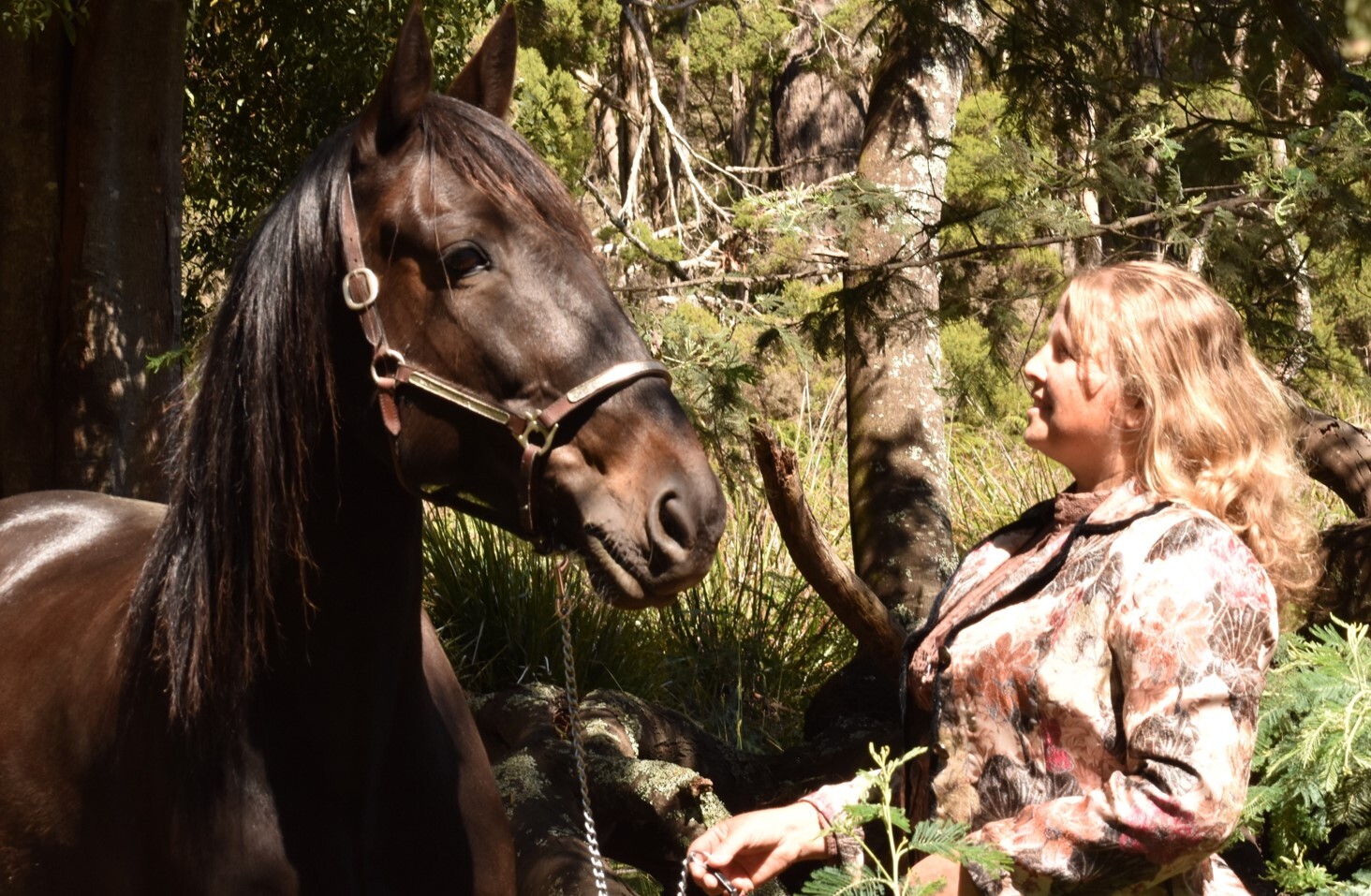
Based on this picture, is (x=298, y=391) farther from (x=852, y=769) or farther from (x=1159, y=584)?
(x=852, y=769)

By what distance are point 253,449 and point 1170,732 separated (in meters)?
1.43

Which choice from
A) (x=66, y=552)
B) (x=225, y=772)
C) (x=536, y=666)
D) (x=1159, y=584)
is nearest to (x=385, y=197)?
(x=225, y=772)

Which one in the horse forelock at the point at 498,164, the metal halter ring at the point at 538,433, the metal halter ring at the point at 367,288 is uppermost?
the horse forelock at the point at 498,164

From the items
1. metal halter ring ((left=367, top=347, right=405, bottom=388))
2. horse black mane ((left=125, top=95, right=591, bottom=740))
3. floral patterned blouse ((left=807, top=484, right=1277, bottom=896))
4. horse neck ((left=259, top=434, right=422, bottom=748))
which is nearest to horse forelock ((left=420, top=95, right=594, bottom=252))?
horse black mane ((left=125, top=95, right=591, bottom=740))

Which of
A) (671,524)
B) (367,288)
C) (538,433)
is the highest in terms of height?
(367,288)

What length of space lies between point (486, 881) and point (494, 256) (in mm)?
1201

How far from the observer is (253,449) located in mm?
2188

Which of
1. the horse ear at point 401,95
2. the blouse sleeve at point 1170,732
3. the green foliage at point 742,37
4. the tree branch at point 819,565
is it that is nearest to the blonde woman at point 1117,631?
the blouse sleeve at point 1170,732

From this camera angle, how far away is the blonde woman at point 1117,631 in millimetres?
1819

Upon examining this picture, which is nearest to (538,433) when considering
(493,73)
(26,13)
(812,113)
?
(493,73)

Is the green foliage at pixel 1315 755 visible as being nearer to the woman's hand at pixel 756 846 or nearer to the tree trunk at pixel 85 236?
the woman's hand at pixel 756 846

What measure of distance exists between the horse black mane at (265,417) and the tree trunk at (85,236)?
3.55 metres

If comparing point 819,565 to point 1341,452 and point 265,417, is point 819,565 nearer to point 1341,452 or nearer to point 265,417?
point 1341,452

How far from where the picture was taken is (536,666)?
6105 millimetres
